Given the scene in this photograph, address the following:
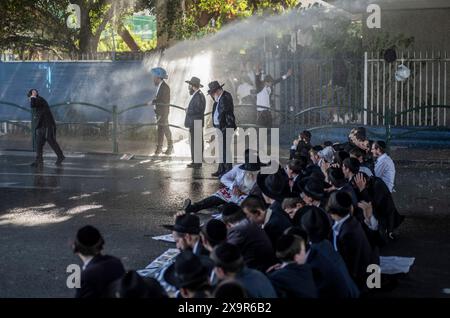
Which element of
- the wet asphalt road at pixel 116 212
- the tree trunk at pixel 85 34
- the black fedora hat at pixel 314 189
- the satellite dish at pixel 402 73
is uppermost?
the tree trunk at pixel 85 34

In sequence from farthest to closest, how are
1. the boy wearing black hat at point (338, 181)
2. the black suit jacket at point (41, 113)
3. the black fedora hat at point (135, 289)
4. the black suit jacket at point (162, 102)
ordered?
the black suit jacket at point (162, 102), the black suit jacket at point (41, 113), the boy wearing black hat at point (338, 181), the black fedora hat at point (135, 289)

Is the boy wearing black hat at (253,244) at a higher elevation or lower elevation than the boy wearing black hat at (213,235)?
lower

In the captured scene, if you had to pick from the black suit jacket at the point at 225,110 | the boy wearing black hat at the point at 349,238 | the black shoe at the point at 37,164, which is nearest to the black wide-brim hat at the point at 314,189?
the boy wearing black hat at the point at 349,238

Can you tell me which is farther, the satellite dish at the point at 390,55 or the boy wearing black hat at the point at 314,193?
the satellite dish at the point at 390,55

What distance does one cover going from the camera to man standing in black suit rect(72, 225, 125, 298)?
6461 mm

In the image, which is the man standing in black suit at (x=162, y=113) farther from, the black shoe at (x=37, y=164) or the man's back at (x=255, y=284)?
the man's back at (x=255, y=284)

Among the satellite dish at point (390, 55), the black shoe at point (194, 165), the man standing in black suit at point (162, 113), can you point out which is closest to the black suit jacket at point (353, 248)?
the black shoe at point (194, 165)

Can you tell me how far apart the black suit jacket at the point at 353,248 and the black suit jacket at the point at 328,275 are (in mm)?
803

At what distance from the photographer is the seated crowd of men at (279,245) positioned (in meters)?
5.80

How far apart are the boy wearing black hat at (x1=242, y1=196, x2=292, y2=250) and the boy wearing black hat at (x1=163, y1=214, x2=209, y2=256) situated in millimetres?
642

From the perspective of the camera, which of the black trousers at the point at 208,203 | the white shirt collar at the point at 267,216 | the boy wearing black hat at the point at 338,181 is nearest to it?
the white shirt collar at the point at 267,216

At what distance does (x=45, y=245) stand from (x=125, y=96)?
11.9m

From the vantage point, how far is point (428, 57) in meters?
20.4
